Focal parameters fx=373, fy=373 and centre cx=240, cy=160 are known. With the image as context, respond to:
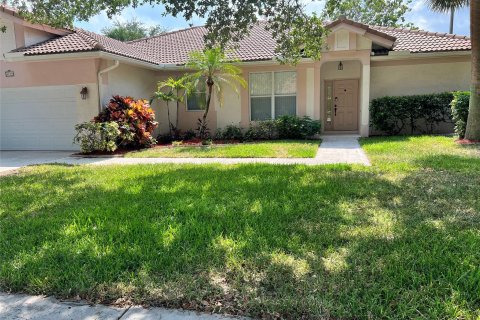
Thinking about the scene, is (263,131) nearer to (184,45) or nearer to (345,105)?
(345,105)

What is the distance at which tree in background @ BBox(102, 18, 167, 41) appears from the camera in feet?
111

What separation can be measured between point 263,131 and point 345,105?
14.1 ft

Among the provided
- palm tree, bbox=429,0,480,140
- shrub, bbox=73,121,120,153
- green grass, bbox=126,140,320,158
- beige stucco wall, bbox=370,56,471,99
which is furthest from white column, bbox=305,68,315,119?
shrub, bbox=73,121,120,153

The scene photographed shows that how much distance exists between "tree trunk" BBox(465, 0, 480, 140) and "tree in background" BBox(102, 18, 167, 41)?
2940 cm

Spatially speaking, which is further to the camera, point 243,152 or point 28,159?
point 28,159

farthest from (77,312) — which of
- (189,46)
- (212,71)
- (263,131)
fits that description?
(189,46)

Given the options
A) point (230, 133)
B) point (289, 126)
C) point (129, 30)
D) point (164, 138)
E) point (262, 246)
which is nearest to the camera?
point (262, 246)

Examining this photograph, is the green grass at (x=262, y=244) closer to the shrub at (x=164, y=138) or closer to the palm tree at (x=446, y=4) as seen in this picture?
the shrub at (x=164, y=138)

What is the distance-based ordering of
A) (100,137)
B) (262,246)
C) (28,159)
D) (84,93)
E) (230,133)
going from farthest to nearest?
(230,133)
(84,93)
(100,137)
(28,159)
(262,246)

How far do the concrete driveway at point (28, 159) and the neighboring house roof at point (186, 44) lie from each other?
10.9 ft

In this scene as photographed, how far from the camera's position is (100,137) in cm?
1143

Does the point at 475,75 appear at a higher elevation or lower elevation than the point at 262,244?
higher

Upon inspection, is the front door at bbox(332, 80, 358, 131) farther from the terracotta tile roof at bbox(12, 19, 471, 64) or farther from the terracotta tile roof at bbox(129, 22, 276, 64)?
the terracotta tile roof at bbox(129, 22, 276, 64)

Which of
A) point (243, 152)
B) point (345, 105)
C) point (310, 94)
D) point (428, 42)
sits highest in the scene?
point (428, 42)
